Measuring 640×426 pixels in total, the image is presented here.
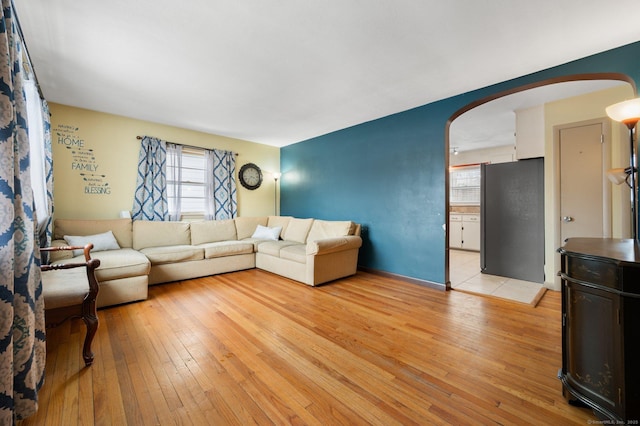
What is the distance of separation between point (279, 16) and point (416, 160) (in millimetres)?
2556

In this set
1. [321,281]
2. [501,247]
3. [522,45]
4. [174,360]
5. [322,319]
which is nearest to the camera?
[174,360]

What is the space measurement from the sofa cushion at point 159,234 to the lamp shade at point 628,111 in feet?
16.7

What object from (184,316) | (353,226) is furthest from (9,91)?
(353,226)

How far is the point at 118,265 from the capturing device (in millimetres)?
2830

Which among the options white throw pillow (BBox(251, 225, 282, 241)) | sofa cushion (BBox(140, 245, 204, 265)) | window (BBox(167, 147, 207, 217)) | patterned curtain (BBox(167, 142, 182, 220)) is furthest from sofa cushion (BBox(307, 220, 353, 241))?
patterned curtain (BBox(167, 142, 182, 220))

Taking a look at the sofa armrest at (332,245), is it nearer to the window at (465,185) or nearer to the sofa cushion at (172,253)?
the sofa cushion at (172,253)

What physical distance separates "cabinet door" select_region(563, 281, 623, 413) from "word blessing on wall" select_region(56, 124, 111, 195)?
5425 mm

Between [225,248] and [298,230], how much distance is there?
1.31m

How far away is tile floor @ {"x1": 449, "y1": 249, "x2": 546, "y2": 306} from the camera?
3.15 m

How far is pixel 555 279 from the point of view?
3.36m

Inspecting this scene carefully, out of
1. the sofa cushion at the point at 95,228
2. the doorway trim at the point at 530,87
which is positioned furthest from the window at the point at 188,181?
the doorway trim at the point at 530,87

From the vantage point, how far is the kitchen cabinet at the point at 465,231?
6.17 metres

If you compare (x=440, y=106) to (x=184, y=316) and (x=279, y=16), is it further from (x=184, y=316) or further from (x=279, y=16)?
(x=184, y=316)

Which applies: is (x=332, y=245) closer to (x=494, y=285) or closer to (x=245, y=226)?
(x=245, y=226)
